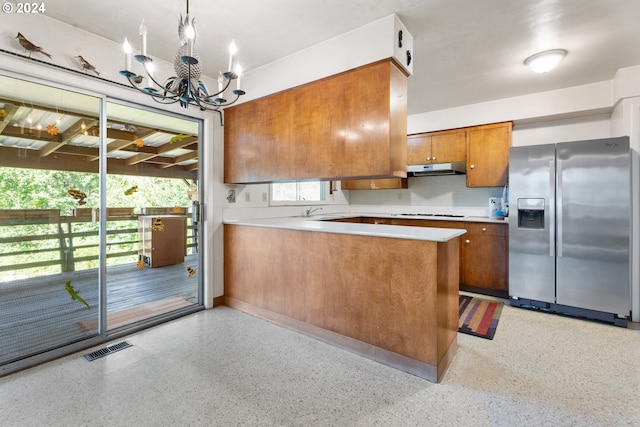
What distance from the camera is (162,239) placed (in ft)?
10.4

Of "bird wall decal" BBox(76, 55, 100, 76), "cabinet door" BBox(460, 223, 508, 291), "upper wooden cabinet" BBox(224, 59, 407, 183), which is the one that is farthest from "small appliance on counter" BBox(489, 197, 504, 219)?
"bird wall decal" BBox(76, 55, 100, 76)

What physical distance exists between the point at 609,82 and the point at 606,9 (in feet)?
5.60

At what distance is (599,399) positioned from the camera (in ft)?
5.97

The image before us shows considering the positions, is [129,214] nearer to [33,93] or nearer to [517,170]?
[33,93]

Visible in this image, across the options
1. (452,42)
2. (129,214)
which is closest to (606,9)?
(452,42)

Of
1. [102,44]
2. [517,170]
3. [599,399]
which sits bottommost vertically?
[599,399]

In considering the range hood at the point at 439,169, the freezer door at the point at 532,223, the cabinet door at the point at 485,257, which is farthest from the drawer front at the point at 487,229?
the range hood at the point at 439,169

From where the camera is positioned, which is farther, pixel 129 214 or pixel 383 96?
pixel 129 214

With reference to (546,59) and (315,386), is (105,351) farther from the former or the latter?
(546,59)

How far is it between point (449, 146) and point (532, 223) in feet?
5.19

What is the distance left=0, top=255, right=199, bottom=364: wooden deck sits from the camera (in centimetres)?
219

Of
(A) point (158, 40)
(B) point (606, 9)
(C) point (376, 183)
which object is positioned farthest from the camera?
(C) point (376, 183)
